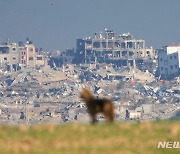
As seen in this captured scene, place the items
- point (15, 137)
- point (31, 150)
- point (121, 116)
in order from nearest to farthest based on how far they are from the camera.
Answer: point (31, 150) → point (15, 137) → point (121, 116)

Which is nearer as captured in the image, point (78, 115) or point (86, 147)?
point (86, 147)

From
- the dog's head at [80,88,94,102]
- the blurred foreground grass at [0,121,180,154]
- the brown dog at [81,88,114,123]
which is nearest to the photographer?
the blurred foreground grass at [0,121,180,154]

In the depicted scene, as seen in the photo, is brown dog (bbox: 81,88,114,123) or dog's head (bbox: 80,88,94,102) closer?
brown dog (bbox: 81,88,114,123)

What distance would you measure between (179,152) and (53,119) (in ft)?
585

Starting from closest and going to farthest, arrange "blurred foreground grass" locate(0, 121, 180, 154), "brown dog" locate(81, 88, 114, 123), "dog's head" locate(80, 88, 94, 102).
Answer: "blurred foreground grass" locate(0, 121, 180, 154) < "brown dog" locate(81, 88, 114, 123) < "dog's head" locate(80, 88, 94, 102)

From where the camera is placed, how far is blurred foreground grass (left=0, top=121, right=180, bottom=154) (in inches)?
619

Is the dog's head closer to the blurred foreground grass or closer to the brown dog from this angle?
the brown dog

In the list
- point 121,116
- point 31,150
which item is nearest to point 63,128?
point 31,150

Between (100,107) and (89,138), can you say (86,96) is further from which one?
(89,138)

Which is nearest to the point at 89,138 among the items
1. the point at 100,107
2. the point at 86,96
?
the point at 100,107

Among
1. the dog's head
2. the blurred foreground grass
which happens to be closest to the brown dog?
the dog's head

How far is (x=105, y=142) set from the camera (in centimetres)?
1609

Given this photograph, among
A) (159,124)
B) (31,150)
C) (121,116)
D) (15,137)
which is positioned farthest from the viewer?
(121,116)

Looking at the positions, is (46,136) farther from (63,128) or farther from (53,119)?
(53,119)
